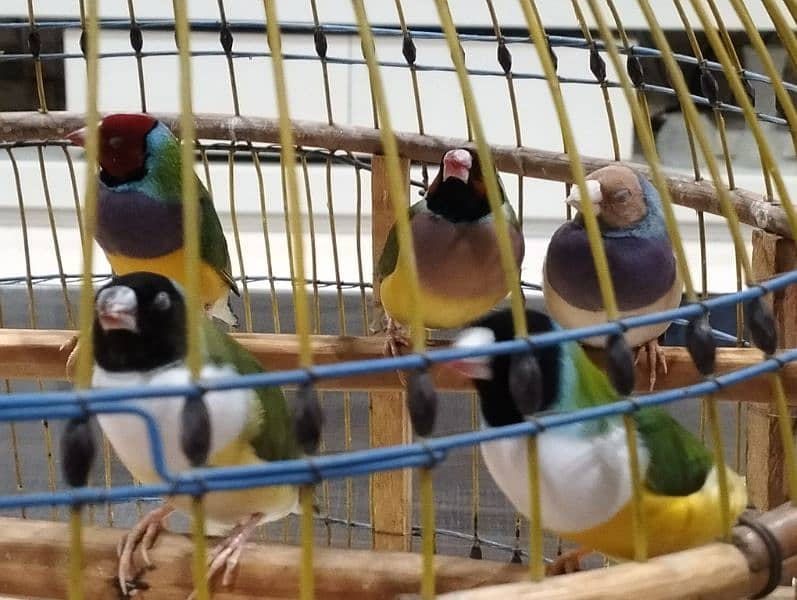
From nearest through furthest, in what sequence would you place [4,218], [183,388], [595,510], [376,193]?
[183,388] → [595,510] → [376,193] → [4,218]

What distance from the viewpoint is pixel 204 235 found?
73 centimetres

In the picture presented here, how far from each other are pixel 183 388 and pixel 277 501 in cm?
23

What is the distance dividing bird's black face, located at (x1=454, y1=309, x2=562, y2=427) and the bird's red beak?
0.83 ft

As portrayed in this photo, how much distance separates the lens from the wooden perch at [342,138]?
0.85m

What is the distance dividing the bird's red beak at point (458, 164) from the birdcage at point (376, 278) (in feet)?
0.24

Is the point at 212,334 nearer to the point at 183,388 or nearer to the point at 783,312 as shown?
the point at 183,388

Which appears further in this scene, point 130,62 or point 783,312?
point 130,62

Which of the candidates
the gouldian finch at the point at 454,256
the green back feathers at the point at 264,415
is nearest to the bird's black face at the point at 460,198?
the gouldian finch at the point at 454,256

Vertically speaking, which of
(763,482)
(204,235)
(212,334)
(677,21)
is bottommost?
(763,482)

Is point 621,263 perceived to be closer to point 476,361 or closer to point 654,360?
point 654,360

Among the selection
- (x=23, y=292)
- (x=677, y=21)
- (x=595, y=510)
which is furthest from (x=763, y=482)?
(x=23, y=292)

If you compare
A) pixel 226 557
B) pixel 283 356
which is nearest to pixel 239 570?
pixel 226 557

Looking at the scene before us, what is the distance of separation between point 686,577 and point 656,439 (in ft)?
0.34

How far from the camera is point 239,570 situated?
0.42 m
